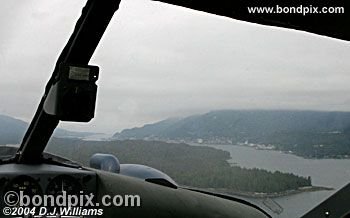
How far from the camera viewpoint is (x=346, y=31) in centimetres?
246

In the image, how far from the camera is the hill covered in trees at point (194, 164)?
2387 mm

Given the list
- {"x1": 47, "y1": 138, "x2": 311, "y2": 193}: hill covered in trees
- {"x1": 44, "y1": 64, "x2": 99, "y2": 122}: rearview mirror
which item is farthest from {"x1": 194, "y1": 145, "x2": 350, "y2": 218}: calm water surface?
{"x1": 44, "y1": 64, "x2": 99, "y2": 122}: rearview mirror

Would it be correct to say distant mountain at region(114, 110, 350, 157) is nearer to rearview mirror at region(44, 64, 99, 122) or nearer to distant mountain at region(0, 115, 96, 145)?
rearview mirror at region(44, 64, 99, 122)

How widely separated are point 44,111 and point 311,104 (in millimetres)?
1110

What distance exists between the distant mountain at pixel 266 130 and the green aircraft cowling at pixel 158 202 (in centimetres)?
60

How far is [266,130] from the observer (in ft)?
7.43

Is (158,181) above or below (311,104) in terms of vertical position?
→ below

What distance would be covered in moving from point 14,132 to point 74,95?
13.7 inches

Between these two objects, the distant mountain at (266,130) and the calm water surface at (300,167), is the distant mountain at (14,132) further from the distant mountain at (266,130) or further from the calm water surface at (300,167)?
the calm water surface at (300,167)

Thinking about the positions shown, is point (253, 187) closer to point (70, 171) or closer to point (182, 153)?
point (182, 153)

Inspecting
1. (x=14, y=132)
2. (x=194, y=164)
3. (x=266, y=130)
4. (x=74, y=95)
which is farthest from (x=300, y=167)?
(x=14, y=132)

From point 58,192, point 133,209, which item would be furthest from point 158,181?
point 58,192

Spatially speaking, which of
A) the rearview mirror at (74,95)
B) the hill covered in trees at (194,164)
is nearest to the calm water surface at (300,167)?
the hill covered in trees at (194,164)

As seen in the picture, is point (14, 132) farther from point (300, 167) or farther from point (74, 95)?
point (300, 167)
